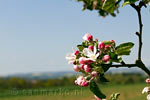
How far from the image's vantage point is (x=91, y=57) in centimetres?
188

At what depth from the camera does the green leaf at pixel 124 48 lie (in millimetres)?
1929

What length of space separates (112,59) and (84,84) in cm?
25

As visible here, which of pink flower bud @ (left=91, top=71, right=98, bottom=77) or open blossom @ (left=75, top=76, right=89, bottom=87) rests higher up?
pink flower bud @ (left=91, top=71, right=98, bottom=77)

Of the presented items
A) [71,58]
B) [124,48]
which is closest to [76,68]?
[71,58]

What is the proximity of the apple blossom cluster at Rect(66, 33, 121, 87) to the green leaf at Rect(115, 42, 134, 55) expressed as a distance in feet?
0.11

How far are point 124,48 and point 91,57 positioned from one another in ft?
0.77

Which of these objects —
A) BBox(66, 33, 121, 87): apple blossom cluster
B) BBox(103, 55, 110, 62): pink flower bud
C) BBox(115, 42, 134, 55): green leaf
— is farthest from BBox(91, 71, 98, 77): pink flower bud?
BBox(115, 42, 134, 55): green leaf

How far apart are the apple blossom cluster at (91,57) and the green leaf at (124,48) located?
0.03 m

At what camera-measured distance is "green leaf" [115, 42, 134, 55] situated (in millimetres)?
1929

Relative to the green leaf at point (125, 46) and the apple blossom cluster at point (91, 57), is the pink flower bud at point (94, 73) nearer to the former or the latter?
the apple blossom cluster at point (91, 57)

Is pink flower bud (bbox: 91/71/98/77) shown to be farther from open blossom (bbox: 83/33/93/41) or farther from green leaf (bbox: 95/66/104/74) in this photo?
open blossom (bbox: 83/33/93/41)

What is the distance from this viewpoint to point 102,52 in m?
1.93

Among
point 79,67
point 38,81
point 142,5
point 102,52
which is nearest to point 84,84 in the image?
point 79,67

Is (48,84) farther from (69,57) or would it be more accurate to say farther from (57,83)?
(69,57)
